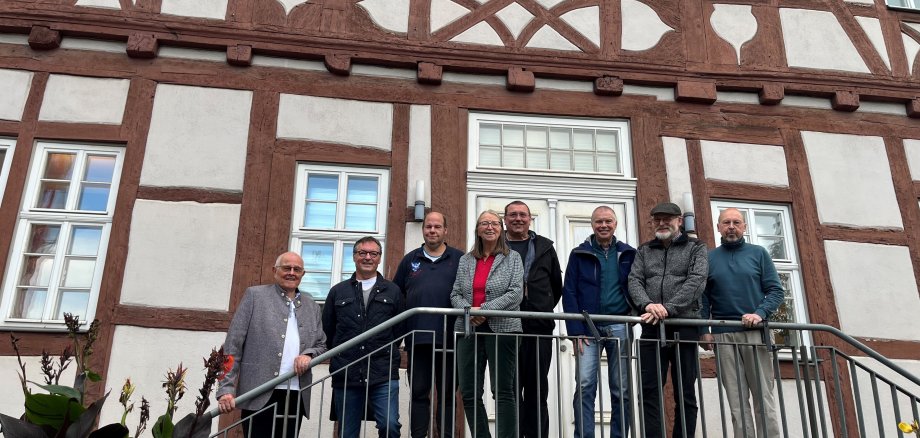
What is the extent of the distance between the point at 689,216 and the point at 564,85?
1.56m

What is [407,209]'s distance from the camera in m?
6.90

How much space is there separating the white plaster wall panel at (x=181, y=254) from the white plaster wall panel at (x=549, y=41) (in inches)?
115

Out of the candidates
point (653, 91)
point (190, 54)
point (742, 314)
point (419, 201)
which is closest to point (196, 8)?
point (190, 54)

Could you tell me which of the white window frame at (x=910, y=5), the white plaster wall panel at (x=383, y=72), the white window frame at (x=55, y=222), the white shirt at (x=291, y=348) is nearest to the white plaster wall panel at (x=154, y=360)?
the white window frame at (x=55, y=222)

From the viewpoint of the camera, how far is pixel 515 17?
771cm

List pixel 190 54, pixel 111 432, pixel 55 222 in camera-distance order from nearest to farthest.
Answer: pixel 111 432
pixel 55 222
pixel 190 54

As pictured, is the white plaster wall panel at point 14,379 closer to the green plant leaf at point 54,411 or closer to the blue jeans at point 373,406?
the blue jeans at point 373,406

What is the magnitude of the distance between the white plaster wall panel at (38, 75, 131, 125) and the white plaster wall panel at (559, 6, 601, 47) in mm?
3805

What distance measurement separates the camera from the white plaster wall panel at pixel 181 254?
6.48 metres

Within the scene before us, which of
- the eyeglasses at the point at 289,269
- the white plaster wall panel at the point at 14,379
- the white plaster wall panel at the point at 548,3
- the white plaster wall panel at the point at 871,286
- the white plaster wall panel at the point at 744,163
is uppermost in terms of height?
the white plaster wall panel at the point at 548,3

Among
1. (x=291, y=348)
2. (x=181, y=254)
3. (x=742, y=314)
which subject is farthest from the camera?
(x=181, y=254)

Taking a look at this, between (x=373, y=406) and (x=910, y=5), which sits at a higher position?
(x=910, y=5)

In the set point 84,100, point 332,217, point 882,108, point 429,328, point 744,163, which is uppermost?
point 882,108

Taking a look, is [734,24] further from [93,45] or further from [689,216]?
[93,45]
